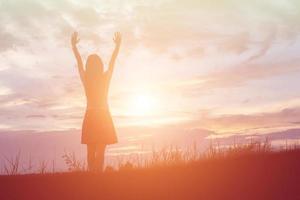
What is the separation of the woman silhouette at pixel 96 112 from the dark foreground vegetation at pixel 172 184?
2.34 meters

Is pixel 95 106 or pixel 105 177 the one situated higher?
pixel 95 106

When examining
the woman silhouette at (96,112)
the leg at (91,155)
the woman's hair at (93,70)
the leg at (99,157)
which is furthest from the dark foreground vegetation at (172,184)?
the woman's hair at (93,70)

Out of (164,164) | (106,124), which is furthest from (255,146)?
(106,124)

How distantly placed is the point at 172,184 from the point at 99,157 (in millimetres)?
3235

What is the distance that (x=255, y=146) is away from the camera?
41.3ft

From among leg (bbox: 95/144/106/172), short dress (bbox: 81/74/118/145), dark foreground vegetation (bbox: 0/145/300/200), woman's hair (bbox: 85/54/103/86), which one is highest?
woman's hair (bbox: 85/54/103/86)

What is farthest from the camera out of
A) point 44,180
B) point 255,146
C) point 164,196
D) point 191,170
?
point 255,146

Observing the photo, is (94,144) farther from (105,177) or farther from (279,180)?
(279,180)

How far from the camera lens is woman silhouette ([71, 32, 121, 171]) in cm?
1109

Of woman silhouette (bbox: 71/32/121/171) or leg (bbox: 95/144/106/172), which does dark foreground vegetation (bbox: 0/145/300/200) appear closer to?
leg (bbox: 95/144/106/172)

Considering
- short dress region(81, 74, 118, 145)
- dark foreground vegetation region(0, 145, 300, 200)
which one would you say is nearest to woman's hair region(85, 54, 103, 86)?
short dress region(81, 74, 118, 145)

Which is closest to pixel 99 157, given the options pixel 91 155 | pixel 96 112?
pixel 91 155

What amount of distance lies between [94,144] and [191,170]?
10.1 feet

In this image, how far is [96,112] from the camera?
1120 cm
